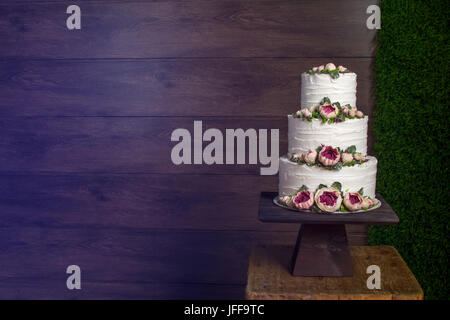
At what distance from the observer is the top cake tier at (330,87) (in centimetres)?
150

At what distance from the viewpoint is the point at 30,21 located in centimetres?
206

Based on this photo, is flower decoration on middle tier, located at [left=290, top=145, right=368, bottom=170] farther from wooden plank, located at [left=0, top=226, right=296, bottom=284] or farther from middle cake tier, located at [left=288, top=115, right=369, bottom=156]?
wooden plank, located at [left=0, top=226, right=296, bottom=284]

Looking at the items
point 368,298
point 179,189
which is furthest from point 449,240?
point 179,189

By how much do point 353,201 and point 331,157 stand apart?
0.14 metres

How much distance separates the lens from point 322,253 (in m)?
1.52

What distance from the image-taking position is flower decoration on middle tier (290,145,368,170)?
1.43 metres

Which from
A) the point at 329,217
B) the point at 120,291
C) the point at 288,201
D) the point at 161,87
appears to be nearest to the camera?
the point at 329,217

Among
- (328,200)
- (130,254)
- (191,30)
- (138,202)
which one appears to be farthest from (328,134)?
(130,254)

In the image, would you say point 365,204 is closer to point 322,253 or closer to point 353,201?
point 353,201

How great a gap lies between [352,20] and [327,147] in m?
0.73

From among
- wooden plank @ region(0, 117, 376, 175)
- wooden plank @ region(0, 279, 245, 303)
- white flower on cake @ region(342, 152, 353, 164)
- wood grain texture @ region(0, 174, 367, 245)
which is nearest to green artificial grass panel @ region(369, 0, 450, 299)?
wood grain texture @ region(0, 174, 367, 245)

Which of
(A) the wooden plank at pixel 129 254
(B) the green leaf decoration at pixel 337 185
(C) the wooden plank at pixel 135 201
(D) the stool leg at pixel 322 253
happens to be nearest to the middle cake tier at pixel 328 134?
(B) the green leaf decoration at pixel 337 185

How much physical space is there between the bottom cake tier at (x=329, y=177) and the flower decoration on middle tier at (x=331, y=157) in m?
0.01

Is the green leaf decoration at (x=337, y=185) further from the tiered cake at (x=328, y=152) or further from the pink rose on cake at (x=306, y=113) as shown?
the pink rose on cake at (x=306, y=113)
